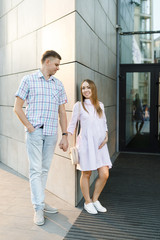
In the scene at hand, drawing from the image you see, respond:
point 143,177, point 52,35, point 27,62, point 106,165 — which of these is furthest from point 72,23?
point 143,177

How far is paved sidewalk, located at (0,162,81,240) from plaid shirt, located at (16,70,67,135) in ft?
3.59

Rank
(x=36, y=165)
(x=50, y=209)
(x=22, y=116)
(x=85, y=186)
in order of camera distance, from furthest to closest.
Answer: (x=85, y=186)
(x=50, y=209)
(x=36, y=165)
(x=22, y=116)

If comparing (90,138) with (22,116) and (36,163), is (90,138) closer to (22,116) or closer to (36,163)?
(36,163)

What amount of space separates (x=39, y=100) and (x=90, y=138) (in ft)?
2.84

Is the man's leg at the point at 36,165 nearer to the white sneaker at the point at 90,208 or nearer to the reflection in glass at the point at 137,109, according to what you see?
the white sneaker at the point at 90,208

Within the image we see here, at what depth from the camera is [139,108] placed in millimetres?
7602

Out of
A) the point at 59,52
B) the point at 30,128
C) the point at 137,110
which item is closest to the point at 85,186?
the point at 30,128

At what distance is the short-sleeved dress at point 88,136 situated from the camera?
3.50 meters

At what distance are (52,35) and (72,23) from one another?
0.55 m

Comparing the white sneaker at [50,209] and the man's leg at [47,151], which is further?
the white sneaker at [50,209]

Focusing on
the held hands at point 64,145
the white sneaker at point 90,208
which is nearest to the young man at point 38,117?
the held hands at point 64,145

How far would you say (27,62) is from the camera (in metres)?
4.91

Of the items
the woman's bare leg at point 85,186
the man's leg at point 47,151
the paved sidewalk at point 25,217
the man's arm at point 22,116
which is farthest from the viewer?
the woman's bare leg at point 85,186

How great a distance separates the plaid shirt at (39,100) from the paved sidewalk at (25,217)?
1.09 metres
